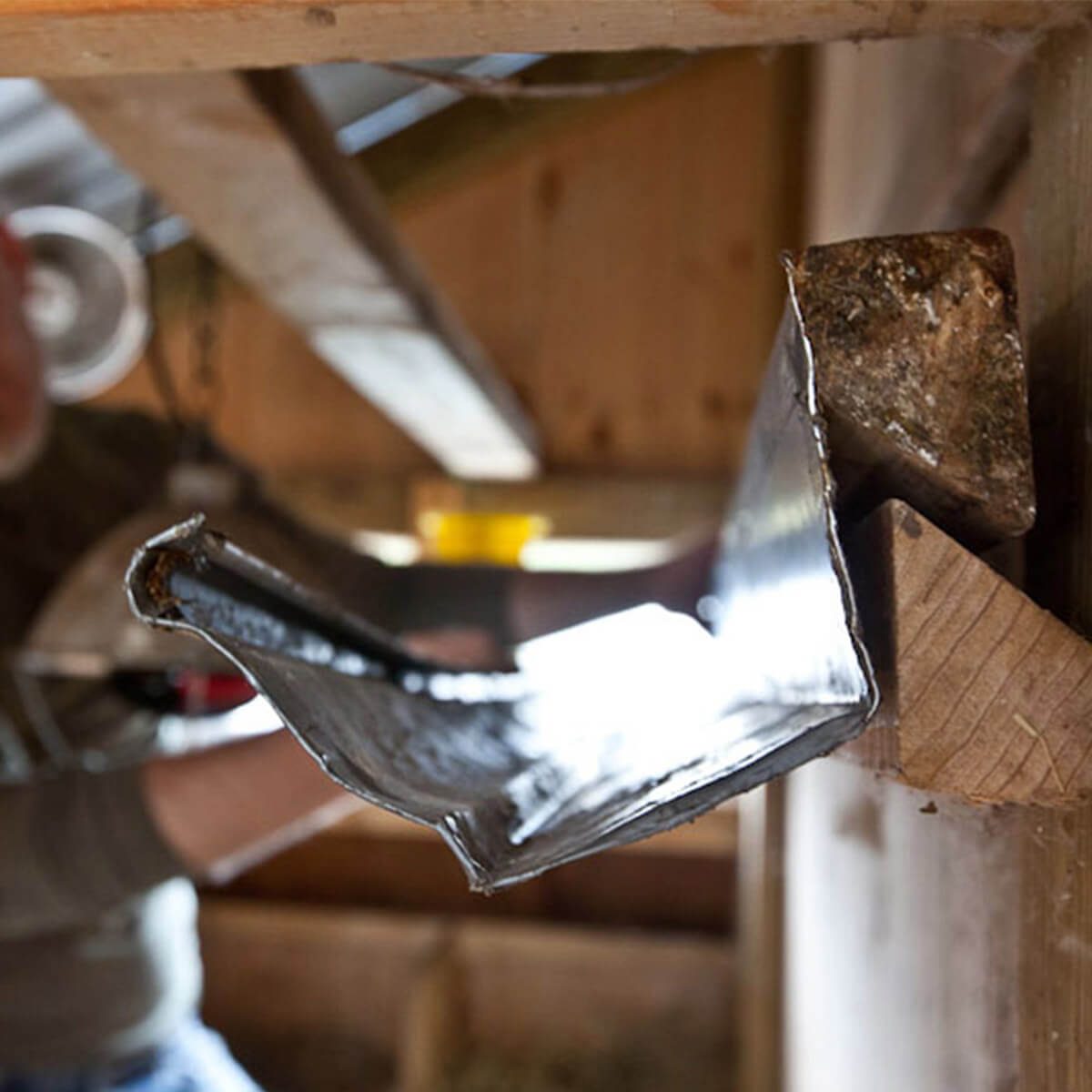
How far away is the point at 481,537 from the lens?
248cm

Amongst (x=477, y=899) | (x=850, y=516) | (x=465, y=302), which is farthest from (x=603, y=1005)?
(x=850, y=516)

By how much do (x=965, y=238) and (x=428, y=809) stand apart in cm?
29

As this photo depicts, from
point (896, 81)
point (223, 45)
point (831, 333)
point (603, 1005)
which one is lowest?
point (603, 1005)

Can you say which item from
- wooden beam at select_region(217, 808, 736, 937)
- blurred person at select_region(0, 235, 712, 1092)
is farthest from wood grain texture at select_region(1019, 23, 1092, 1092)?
wooden beam at select_region(217, 808, 736, 937)

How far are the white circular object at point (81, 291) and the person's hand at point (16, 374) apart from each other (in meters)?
0.32

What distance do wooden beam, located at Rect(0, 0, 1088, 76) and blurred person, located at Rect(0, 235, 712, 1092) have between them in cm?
73

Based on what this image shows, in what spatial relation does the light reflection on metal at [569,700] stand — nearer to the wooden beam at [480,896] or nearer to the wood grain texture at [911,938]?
the wood grain texture at [911,938]

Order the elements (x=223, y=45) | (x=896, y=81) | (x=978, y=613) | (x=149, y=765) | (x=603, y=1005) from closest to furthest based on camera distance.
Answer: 1. (x=978, y=613)
2. (x=223, y=45)
3. (x=896, y=81)
4. (x=149, y=765)
5. (x=603, y=1005)

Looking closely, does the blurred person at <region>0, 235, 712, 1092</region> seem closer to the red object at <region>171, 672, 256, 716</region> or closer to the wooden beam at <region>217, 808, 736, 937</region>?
the red object at <region>171, 672, 256, 716</region>

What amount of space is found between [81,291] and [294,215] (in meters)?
1.09

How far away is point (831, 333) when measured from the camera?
1.38 ft

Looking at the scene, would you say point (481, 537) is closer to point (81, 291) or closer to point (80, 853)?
point (81, 291)

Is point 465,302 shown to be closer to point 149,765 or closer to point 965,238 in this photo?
point 149,765

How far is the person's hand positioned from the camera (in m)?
1.53
